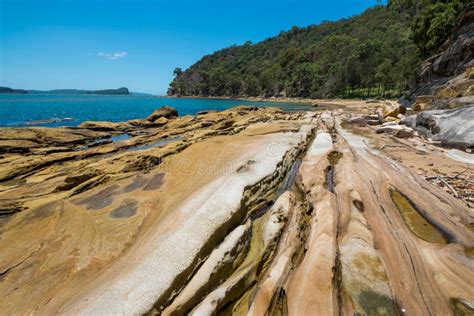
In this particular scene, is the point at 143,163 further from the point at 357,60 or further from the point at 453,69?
the point at 357,60

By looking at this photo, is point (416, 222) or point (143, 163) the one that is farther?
point (143, 163)

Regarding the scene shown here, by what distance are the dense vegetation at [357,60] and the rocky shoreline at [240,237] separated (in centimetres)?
4196

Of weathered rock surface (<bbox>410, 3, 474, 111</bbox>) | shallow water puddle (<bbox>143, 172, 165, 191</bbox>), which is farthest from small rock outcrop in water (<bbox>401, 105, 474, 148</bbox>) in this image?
shallow water puddle (<bbox>143, 172, 165, 191</bbox>)

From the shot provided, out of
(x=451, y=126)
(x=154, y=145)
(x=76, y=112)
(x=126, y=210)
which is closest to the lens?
(x=126, y=210)

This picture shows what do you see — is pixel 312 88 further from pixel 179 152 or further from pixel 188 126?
pixel 179 152

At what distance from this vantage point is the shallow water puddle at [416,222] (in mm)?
6832

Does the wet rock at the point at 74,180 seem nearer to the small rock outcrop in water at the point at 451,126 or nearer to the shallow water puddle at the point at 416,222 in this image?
the shallow water puddle at the point at 416,222

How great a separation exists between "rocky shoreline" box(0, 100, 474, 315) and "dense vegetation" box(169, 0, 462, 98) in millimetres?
41964

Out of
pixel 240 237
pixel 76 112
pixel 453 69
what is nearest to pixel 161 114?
pixel 240 237

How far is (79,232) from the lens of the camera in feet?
21.1

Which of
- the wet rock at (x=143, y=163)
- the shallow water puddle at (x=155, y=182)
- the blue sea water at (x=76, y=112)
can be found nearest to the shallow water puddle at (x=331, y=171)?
the shallow water puddle at (x=155, y=182)

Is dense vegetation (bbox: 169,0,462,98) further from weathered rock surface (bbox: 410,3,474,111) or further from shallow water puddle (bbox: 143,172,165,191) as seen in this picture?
shallow water puddle (bbox: 143,172,165,191)

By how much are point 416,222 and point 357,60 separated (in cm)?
8181

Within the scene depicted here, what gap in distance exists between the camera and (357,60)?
7531 cm
